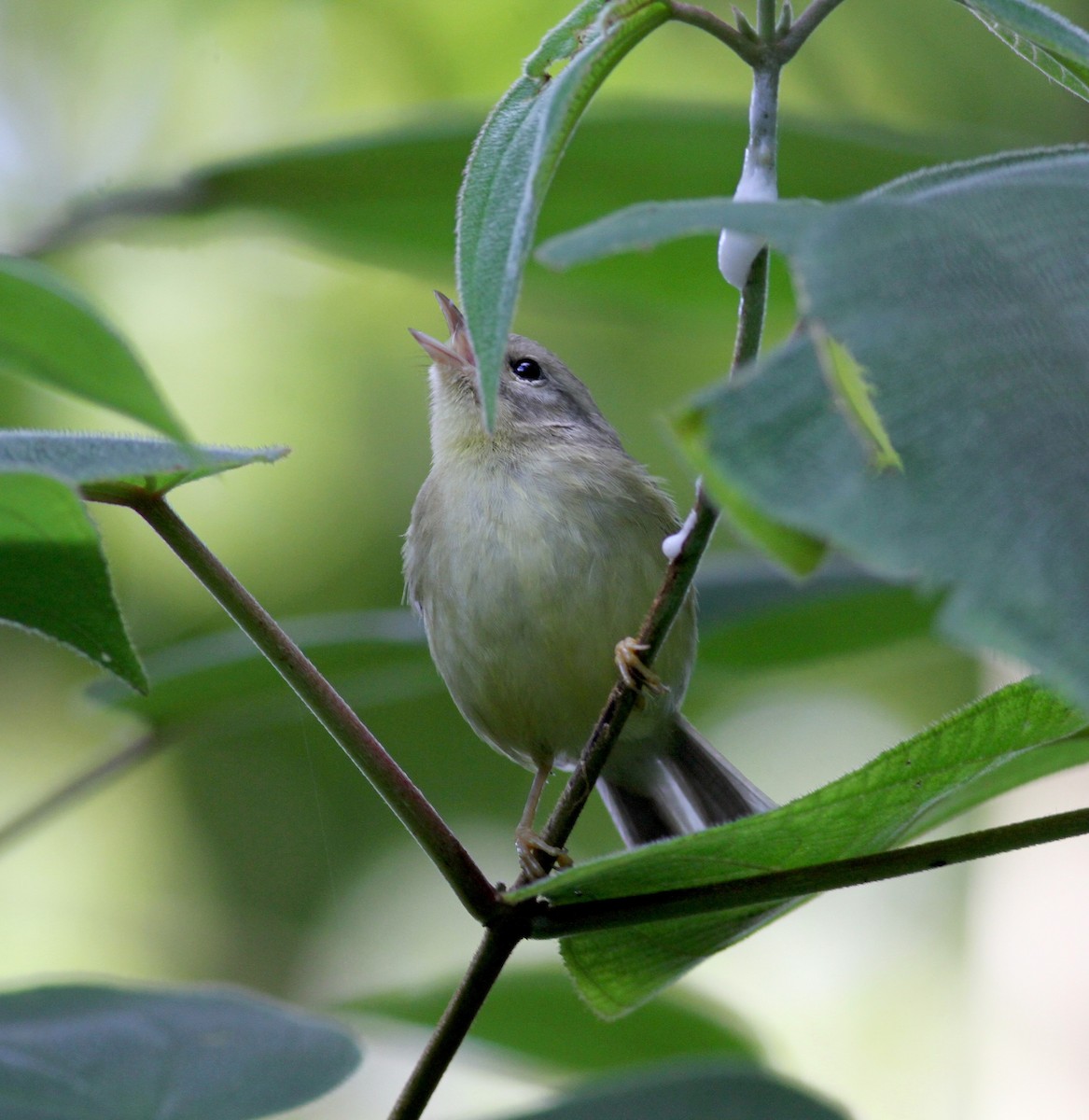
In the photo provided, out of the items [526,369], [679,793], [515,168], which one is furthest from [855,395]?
[526,369]

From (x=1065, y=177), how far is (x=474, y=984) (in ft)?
3.93

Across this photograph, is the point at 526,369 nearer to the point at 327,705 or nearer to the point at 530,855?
the point at 530,855

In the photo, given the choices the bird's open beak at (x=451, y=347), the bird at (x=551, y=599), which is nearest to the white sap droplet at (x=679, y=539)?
the bird at (x=551, y=599)

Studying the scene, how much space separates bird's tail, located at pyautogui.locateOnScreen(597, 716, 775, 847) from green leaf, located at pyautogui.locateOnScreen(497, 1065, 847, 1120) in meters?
1.98

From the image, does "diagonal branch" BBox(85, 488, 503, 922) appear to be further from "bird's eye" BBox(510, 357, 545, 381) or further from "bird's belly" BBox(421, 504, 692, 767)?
"bird's eye" BBox(510, 357, 545, 381)

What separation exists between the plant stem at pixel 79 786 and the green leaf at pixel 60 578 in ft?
3.64

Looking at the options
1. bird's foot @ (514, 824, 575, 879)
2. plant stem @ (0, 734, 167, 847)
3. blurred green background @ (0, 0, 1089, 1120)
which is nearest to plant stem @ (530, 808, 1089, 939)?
bird's foot @ (514, 824, 575, 879)

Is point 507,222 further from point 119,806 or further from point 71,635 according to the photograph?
point 119,806

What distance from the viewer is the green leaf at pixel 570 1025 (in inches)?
133

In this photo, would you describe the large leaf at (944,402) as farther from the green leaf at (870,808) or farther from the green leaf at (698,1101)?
the green leaf at (698,1101)

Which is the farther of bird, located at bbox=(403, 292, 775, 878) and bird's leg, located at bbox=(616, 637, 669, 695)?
bird, located at bbox=(403, 292, 775, 878)

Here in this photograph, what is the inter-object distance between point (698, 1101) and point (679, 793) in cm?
211

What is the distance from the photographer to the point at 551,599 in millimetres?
3926

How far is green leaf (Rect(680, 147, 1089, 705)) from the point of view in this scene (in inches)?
35.4
